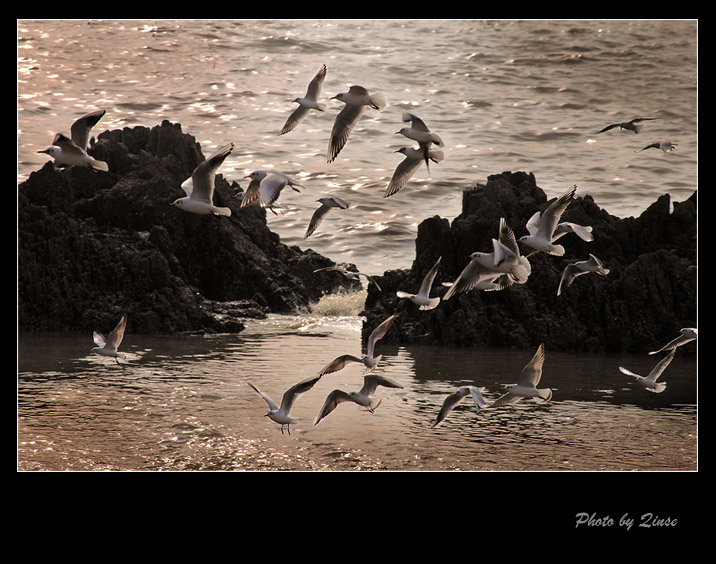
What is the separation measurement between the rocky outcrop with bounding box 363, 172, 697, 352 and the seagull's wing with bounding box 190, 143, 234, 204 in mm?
9327

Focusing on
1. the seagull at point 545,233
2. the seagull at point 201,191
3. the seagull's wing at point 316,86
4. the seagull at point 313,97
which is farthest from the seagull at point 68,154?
the seagull at point 545,233

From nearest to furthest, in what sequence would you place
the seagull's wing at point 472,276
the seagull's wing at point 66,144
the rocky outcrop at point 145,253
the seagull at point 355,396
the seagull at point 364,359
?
the seagull at point 364,359
the seagull's wing at point 66,144
the seagull at point 355,396
the seagull's wing at point 472,276
the rocky outcrop at point 145,253

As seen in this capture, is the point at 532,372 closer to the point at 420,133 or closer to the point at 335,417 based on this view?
the point at 420,133

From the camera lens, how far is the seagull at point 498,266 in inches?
294

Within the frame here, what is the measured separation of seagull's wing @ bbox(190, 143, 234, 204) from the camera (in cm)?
809

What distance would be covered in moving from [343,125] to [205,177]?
199 cm

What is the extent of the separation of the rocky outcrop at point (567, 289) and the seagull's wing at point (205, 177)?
30.6ft

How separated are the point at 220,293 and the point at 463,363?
956 cm

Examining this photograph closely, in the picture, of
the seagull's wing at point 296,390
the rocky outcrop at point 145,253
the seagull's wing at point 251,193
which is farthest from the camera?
the rocky outcrop at point 145,253

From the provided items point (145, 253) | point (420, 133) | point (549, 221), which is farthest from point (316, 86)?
point (145, 253)

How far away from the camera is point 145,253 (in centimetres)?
2075

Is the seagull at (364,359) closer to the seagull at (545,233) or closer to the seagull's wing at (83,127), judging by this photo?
the seagull at (545,233)

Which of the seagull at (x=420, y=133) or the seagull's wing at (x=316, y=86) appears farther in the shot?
the seagull's wing at (x=316, y=86)
